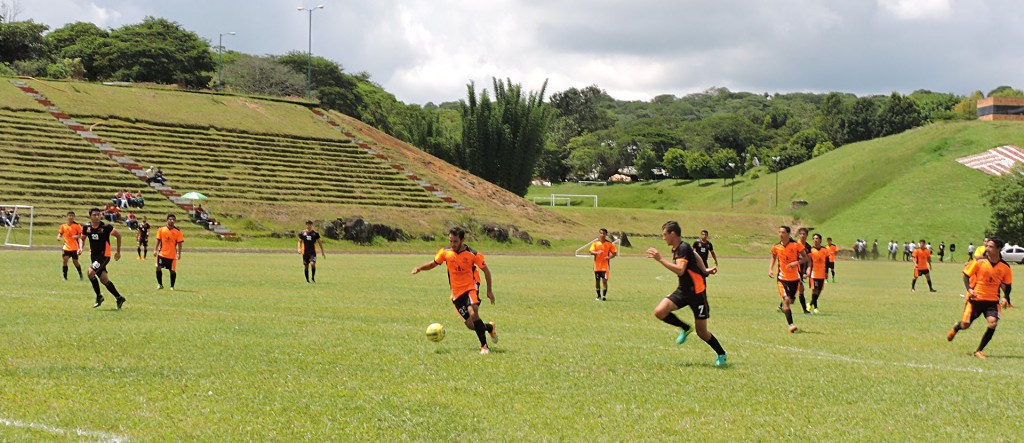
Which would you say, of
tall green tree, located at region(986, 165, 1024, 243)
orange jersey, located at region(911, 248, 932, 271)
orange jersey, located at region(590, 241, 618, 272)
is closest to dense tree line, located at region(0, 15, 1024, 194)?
tall green tree, located at region(986, 165, 1024, 243)

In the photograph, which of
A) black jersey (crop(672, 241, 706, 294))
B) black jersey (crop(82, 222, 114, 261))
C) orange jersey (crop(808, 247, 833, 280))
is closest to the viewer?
black jersey (crop(672, 241, 706, 294))

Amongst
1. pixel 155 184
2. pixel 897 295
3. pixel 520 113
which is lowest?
pixel 897 295

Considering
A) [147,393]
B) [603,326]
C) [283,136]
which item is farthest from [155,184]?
[147,393]

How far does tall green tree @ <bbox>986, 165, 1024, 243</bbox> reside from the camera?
8744 centimetres

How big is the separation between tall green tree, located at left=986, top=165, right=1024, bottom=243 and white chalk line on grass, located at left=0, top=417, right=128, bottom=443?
9180 centimetres

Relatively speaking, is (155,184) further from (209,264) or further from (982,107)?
(982,107)

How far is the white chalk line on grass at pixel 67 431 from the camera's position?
884 centimetres

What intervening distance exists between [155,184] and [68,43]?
238 feet

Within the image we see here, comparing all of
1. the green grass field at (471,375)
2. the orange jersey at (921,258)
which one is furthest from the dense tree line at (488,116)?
the green grass field at (471,375)

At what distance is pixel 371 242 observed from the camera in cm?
7056

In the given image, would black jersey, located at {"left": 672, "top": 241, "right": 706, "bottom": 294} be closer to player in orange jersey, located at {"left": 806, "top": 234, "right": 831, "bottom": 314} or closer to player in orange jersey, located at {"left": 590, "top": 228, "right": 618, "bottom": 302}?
player in orange jersey, located at {"left": 806, "top": 234, "right": 831, "bottom": 314}

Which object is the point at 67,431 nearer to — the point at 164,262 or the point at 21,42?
the point at 164,262

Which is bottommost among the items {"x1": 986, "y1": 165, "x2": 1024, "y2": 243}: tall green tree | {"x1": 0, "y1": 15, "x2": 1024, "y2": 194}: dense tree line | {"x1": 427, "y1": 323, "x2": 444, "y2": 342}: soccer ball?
{"x1": 427, "y1": 323, "x2": 444, "y2": 342}: soccer ball

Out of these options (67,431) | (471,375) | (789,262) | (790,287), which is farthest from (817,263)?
(67,431)
